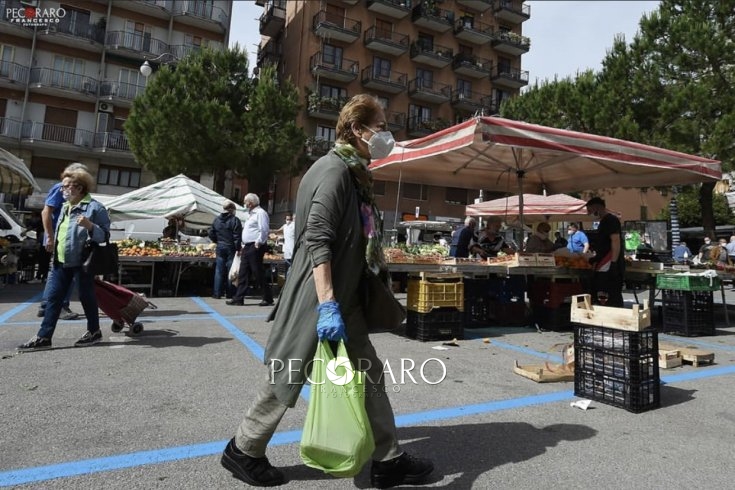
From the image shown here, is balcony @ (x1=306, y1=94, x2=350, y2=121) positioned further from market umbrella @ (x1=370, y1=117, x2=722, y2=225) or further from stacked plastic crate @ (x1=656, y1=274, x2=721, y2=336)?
stacked plastic crate @ (x1=656, y1=274, x2=721, y2=336)

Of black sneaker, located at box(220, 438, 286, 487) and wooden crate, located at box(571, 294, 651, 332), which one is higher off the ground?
wooden crate, located at box(571, 294, 651, 332)

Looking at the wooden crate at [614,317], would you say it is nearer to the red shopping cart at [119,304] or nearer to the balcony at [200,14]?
the red shopping cart at [119,304]

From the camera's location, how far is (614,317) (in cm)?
350

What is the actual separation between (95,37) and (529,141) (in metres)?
32.2

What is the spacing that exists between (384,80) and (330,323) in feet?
110

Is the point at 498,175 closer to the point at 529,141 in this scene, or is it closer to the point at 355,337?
the point at 529,141

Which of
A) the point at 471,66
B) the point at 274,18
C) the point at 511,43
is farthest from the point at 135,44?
the point at 511,43

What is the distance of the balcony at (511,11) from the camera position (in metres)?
38.8

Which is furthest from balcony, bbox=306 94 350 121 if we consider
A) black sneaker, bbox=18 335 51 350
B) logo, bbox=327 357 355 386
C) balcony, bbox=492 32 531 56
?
logo, bbox=327 357 355 386

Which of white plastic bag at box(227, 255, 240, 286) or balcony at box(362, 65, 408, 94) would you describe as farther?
balcony at box(362, 65, 408, 94)

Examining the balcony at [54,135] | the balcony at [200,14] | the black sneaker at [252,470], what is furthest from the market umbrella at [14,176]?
the balcony at [200,14]

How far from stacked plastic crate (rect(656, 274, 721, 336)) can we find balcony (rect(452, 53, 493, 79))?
108 feet

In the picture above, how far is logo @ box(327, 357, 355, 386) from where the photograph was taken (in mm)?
1878

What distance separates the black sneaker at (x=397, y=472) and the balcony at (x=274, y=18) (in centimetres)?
3923
